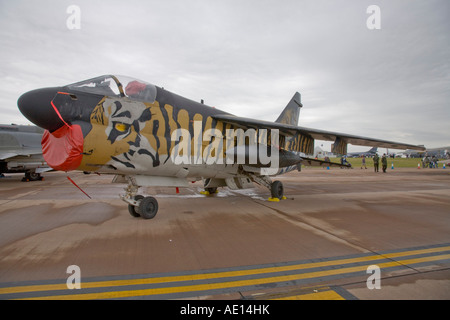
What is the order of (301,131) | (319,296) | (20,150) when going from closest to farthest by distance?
(319,296) → (301,131) → (20,150)

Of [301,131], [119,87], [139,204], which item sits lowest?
[139,204]

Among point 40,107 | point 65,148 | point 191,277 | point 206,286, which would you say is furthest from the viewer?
point 65,148

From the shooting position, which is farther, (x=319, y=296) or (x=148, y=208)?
(x=148, y=208)

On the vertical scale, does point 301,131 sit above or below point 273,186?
above

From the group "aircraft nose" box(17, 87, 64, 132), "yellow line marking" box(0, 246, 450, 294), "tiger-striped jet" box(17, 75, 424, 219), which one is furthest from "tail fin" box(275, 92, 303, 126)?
"aircraft nose" box(17, 87, 64, 132)

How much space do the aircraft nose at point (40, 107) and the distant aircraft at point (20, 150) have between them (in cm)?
1340

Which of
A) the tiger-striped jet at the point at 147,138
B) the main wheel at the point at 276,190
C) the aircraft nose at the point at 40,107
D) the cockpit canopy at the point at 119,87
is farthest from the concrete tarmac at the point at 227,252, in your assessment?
the cockpit canopy at the point at 119,87

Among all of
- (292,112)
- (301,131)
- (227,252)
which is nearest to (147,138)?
(227,252)

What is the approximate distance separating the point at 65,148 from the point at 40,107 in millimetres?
833

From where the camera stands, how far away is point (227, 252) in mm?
4273

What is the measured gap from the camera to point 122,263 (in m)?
3.78

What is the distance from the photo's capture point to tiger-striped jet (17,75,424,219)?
502 centimetres

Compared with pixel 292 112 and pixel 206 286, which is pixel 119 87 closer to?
pixel 206 286
